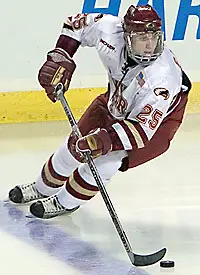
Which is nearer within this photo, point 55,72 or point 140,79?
point 140,79

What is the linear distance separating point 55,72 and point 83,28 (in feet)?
0.56

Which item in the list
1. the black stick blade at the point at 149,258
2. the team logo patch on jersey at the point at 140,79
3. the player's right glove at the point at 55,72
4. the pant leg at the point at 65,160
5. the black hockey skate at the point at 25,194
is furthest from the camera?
the black hockey skate at the point at 25,194

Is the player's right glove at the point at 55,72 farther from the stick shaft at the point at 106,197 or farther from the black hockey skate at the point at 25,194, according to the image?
the black hockey skate at the point at 25,194

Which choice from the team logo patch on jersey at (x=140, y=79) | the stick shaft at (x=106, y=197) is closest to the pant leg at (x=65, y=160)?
the stick shaft at (x=106, y=197)

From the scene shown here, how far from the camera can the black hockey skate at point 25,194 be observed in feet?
10.2

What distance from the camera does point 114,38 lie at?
277cm

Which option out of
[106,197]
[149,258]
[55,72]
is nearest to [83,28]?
[55,72]

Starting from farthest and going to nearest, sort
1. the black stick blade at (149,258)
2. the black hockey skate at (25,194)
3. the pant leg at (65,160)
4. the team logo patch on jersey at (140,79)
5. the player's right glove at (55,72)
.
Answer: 1. the black hockey skate at (25,194)
2. the pant leg at (65,160)
3. the player's right glove at (55,72)
4. the team logo patch on jersey at (140,79)
5. the black stick blade at (149,258)

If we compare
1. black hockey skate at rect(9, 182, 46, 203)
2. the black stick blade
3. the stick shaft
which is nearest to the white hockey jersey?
the stick shaft

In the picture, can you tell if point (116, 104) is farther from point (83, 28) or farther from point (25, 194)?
point (25, 194)

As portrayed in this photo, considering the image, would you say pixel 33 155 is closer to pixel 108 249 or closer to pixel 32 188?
pixel 32 188

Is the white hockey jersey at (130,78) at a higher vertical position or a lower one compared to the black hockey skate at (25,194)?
higher

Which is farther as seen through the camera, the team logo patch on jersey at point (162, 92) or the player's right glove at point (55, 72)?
the player's right glove at point (55, 72)

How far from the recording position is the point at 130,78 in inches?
108
